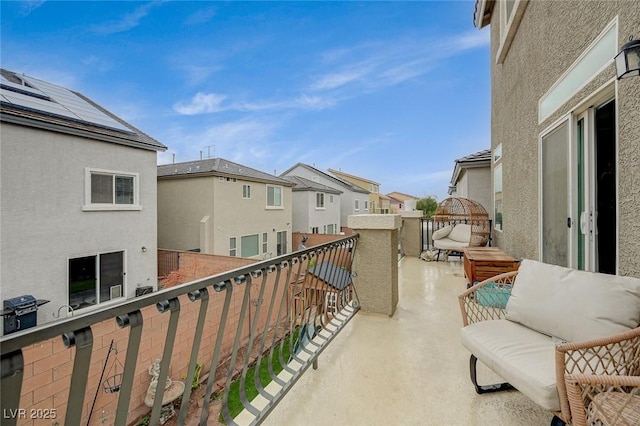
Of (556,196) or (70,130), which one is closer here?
(556,196)

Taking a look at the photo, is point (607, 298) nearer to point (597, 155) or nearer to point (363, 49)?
point (597, 155)

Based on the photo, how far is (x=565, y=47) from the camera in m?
3.01

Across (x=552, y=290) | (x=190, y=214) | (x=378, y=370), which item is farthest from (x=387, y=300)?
(x=190, y=214)

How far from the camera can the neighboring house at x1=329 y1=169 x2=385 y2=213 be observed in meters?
30.7

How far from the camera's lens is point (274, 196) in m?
15.7

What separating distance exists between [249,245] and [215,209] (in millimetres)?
2767

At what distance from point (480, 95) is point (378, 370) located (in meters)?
10.1

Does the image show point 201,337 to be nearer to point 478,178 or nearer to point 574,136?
point 574,136

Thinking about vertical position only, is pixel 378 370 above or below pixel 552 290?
below

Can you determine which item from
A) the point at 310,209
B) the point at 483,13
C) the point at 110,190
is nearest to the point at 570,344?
the point at 483,13

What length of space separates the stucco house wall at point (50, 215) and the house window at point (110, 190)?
141 millimetres

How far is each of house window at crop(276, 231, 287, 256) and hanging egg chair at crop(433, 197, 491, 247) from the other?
9.64m

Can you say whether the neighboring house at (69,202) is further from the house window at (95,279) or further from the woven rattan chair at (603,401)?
the woven rattan chair at (603,401)

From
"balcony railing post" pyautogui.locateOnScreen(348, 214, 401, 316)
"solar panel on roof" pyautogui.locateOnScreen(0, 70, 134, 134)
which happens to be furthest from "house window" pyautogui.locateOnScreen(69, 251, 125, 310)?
"balcony railing post" pyautogui.locateOnScreen(348, 214, 401, 316)
